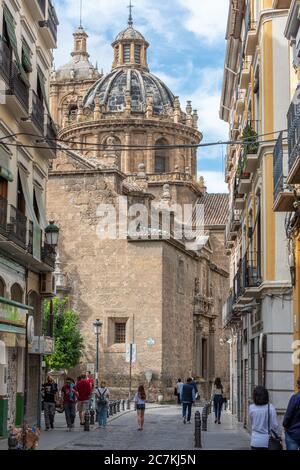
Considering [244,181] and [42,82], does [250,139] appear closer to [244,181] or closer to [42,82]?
[244,181]

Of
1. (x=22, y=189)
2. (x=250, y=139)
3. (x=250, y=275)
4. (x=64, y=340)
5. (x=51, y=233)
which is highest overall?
(x=250, y=139)

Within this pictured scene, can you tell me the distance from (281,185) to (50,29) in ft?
37.5

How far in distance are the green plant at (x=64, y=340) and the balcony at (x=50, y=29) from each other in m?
18.5

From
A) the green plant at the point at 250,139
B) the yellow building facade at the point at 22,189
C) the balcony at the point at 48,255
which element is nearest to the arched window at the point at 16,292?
the yellow building facade at the point at 22,189

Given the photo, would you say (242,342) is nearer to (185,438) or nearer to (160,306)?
(185,438)

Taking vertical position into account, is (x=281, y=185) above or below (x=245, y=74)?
below

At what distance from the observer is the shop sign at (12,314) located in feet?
62.0

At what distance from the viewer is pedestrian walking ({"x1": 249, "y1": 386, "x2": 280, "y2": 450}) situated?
1110 cm

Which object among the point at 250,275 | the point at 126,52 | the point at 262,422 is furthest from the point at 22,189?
the point at 126,52

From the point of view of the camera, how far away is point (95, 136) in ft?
212

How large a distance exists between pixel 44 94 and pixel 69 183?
21785 mm

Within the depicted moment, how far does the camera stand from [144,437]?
72.2ft

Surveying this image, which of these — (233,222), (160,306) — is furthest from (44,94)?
(160,306)

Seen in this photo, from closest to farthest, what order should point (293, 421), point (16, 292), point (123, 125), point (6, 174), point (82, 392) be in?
point (293, 421) < point (6, 174) < point (16, 292) < point (82, 392) < point (123, 125)
